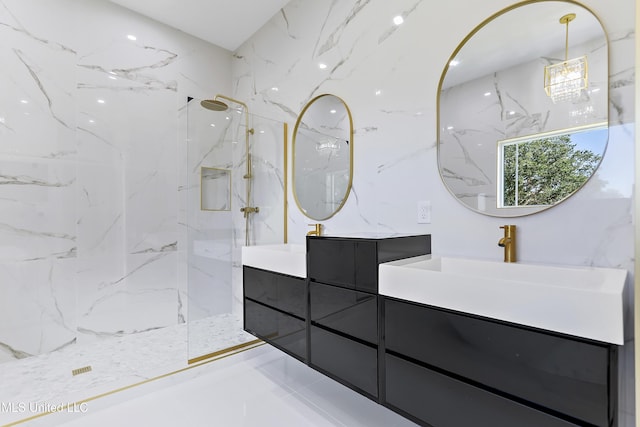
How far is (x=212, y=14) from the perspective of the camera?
278cm

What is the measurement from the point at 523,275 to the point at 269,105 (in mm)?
2416

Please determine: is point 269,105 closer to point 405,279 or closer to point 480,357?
point 405,279

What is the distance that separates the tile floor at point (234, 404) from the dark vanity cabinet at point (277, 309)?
27 cm

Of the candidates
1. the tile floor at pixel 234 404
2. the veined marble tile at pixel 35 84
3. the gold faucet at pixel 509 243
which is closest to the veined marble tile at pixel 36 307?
the veined marble tile at pixel 35 84

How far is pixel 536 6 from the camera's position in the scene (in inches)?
52.5

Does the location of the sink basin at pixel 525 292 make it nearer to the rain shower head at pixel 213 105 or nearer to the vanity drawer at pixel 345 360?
the vanity drawer at pixel 345 360

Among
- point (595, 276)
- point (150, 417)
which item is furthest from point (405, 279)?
point (150, 417)

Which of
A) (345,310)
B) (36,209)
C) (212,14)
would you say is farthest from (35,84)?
(345,310)

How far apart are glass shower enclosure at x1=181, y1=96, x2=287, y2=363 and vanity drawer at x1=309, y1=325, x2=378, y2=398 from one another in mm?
1060

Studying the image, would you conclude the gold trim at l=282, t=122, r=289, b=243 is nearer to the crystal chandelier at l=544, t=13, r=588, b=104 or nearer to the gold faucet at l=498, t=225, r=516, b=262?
the gold faucet at l=498, t=225, r=516, b=262

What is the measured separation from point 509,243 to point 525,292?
0.47m

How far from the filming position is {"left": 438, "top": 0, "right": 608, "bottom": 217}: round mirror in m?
1.22

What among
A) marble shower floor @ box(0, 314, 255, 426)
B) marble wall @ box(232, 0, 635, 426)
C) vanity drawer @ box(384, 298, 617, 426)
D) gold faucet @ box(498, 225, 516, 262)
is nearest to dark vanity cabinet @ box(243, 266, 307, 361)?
marble shower floor @ box(0, 314, 255, 426)

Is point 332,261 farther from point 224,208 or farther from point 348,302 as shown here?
point 224,208
